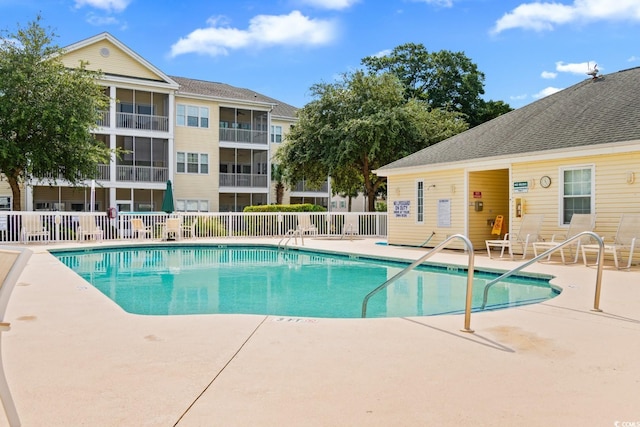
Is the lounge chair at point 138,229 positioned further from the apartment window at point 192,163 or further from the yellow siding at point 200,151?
the apartment window at point 192,163

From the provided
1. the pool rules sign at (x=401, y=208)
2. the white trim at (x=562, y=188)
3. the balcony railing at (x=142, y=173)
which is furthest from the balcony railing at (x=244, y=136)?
the white trim at (x=562, y=188)

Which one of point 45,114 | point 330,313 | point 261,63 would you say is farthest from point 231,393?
point 261,63

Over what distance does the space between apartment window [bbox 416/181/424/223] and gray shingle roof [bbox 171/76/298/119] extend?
16252 millimetres

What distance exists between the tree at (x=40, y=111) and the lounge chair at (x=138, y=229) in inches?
148

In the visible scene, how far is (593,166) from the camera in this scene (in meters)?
11.2

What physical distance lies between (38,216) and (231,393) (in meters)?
15.8

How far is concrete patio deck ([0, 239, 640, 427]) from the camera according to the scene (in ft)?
9.22

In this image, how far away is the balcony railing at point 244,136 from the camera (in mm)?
29548

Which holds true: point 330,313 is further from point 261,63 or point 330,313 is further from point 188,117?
point 261,63

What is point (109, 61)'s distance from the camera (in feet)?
83.7

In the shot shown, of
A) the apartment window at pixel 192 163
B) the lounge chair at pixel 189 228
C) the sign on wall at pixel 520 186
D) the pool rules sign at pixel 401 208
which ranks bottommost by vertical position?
the lounge chair at pixel 189 228

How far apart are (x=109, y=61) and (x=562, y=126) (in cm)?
2156

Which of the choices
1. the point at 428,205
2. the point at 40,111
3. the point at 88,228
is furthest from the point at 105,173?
the point at 428,205

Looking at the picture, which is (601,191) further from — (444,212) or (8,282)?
(8,282)
